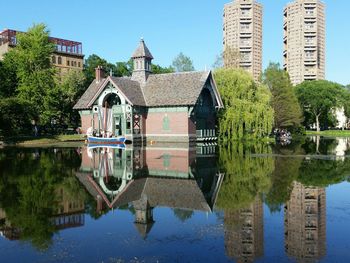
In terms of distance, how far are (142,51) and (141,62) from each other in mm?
1408

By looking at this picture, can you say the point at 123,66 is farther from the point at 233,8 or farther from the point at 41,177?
the point at 41,177

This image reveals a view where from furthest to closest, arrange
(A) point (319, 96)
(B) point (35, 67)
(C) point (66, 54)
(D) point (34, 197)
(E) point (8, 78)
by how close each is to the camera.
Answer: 1. (C) point (66, 54)
2. (A) point (319, 96)
3. (E) point (8, 78)
4. (B) point (35, 67)
5. (D) point (34, 197)

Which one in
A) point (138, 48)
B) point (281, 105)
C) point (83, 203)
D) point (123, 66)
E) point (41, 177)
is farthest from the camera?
point (123, 66)

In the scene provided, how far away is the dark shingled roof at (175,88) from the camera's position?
144 ft

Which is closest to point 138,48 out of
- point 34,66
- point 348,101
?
point 34,66

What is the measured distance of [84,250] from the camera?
765cm

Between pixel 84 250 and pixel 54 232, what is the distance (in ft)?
5.22

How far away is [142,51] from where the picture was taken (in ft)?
160

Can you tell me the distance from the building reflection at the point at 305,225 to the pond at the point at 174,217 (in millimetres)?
21

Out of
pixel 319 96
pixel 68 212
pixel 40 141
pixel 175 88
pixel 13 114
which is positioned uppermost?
pixel 319 96

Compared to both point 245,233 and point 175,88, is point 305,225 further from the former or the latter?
point 175,88

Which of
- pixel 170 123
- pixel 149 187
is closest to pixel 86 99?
pixel 170 123

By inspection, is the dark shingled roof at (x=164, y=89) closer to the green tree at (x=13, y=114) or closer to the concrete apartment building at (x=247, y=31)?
the green tree at (x=13, y=114)

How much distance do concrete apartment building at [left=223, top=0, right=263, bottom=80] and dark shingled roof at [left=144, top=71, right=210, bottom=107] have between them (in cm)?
9087
